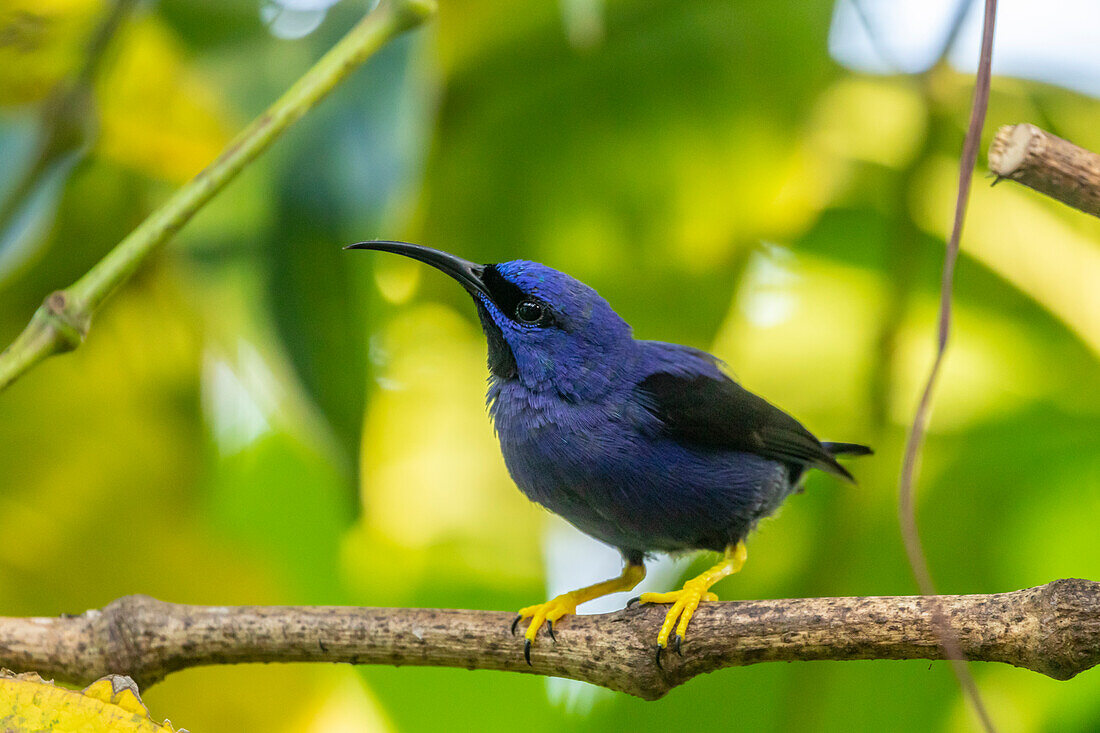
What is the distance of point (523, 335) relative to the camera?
189cm

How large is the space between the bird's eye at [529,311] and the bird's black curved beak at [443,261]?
80 millimetres

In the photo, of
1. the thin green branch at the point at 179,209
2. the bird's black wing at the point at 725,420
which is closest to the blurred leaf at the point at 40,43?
the thin green branch at the point at 179,209

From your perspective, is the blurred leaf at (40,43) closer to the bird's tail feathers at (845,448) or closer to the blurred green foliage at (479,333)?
the blurred green foliage at (479,333)

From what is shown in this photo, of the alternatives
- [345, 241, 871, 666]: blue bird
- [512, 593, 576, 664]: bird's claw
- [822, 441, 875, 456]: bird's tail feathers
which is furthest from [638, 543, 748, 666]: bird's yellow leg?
[822, 441, 875, 456]: bird's tail feathers

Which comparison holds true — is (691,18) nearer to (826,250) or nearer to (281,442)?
(826,250)

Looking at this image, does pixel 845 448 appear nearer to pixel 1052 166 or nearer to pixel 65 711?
pixel 1052 166

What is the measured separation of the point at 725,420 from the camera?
1.89 meters

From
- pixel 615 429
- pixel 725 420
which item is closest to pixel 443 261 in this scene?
pixel 615 429

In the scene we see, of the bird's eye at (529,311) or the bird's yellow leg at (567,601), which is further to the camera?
the bird's eye at (529,311)

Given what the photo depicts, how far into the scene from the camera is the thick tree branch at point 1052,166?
99 cm

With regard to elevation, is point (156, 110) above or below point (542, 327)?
above

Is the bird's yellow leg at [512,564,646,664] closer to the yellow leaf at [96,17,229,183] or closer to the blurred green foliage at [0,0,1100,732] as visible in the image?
the blurred green foliage at [0,0,1100,732]

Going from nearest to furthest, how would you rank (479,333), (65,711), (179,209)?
(65,711), (179,209), (479,333)

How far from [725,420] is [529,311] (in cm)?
47
